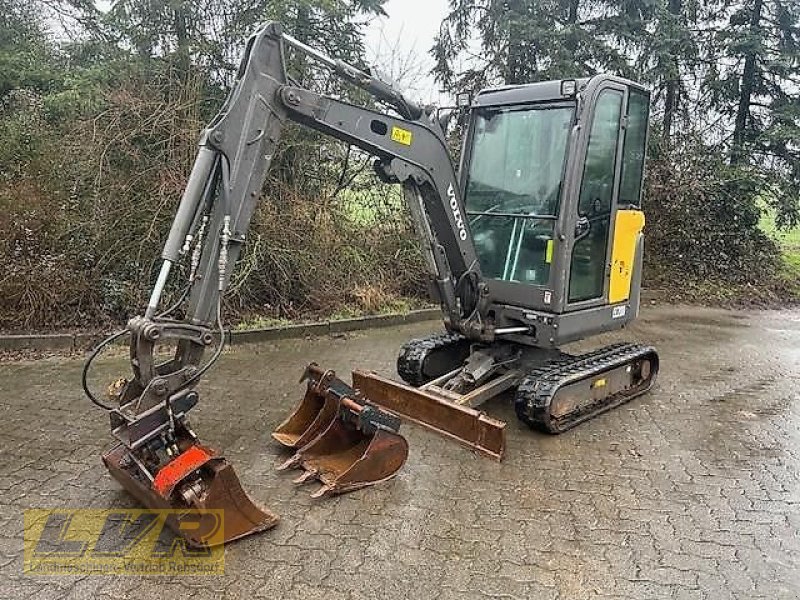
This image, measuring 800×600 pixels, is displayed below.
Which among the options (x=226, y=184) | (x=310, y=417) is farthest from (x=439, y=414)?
(x=226, y=184)

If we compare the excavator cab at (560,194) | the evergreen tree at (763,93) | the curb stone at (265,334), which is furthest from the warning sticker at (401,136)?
the evergreen tree at (763,93)

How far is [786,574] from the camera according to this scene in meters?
3.01

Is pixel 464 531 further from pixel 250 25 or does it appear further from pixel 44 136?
pixel 250 25

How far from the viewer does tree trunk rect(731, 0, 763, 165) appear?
11.2 metres

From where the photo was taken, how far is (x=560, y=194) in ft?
15.1

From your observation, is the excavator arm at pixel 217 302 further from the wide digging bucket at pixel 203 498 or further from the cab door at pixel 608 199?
the cab door at pixel 608 199

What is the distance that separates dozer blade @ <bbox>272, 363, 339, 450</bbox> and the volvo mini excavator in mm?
11

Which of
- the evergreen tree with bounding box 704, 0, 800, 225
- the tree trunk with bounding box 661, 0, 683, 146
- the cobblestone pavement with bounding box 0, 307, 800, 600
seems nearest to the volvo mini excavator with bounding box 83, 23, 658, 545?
the cobblestone pavement with bounding box 0, 307, 800, 600

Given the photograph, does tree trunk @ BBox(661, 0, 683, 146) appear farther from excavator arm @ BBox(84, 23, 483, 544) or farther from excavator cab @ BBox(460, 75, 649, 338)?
excavator arm @ BBox(84, 23, 483, 544)

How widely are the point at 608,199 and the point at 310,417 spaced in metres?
2.70

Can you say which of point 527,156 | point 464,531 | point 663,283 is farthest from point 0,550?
point 663,283

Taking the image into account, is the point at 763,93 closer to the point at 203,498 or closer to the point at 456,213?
the point at 456,213

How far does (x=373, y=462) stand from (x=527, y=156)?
2.54m

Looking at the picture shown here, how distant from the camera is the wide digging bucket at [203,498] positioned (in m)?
2.98
